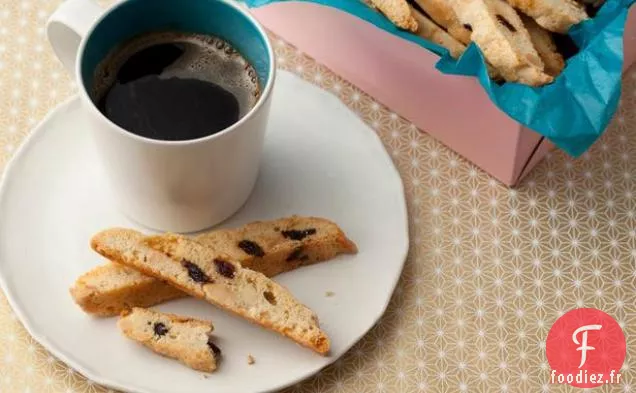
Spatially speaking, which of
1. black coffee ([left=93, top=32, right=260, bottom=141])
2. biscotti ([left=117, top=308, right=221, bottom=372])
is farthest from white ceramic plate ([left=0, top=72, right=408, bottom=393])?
black coffee ([left=93, top=32, right=260, bottom=141])

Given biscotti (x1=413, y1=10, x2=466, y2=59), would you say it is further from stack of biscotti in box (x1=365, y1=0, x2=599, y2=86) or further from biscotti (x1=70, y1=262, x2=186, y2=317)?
biscotti (x1=70, y1=262, x2=186, y2=317)

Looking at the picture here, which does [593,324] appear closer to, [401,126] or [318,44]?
[401,126]

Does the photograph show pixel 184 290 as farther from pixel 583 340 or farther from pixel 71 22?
pixel 583 340

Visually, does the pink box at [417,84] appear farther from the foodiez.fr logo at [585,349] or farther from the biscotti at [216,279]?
the biscotti at [216,279]

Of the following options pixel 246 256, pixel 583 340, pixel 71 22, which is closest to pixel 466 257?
pixel 583 340

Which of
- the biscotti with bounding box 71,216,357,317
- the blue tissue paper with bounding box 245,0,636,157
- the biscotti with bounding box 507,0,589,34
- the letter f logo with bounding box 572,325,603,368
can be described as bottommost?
the letter f logo with bounding box 572,325,603,368

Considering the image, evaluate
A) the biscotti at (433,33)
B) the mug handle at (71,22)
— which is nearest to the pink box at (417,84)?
the biscotti at (433,33)

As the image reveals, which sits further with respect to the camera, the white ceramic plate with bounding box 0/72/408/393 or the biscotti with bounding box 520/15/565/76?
the biscotti with bounding box 520/15/565/76
